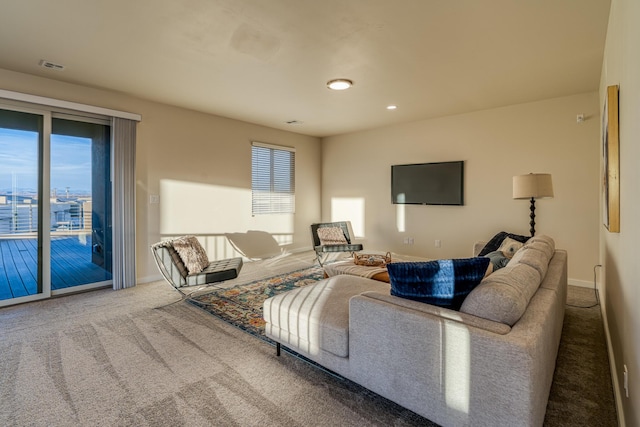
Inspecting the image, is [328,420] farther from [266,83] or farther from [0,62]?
[0,62]

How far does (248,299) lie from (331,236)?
89.8 inches

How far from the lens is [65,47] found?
2.99 metres

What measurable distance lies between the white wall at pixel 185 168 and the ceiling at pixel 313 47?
22 cm

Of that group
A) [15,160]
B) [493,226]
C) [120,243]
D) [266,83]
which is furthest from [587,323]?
[15,160]

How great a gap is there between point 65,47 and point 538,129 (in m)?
5.70

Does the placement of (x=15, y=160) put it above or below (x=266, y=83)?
below

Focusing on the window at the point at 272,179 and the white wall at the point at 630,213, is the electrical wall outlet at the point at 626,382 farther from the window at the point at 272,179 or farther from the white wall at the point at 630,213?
the window at the point at 272,179

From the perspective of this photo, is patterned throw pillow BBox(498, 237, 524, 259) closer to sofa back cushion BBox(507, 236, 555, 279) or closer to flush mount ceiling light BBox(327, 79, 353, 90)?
sofa back cushion BBox(507, 236, 555, 279)

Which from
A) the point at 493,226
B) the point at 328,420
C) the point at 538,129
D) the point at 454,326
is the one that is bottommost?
the point at 328,420

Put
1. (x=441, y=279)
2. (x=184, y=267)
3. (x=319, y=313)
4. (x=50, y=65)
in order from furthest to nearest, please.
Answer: (x=184, y=267)
(x=50, y=65)
(x=319, y=313)
(x=441, y=279)

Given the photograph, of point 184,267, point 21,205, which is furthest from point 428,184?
point 21,205

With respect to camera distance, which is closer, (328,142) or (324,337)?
(324,337)

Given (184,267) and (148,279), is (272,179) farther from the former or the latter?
(184,267)

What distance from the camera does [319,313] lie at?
215cm
